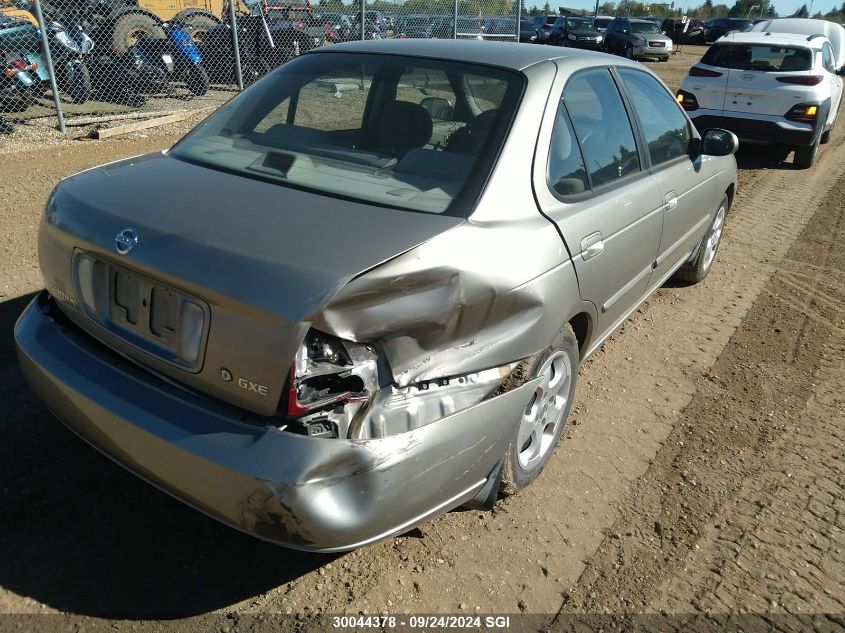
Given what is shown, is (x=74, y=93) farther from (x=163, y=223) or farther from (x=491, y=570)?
(x=491, y=570)

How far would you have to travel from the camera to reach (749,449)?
342 centimetres

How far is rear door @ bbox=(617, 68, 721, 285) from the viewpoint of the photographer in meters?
3.85

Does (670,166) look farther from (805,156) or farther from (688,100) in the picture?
(805,156)

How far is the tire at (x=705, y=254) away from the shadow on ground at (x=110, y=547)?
12.7 feet

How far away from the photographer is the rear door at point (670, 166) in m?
3.85

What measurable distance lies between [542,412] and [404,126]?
1.36 meters

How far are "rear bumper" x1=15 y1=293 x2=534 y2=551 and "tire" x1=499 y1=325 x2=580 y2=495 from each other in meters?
0.25

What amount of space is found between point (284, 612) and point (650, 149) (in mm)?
2964

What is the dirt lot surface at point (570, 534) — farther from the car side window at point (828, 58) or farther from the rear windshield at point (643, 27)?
the rear windshield at point (643, 27)

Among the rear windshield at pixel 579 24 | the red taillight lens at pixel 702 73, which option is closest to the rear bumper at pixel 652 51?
the rear windshield at pixel 579 24

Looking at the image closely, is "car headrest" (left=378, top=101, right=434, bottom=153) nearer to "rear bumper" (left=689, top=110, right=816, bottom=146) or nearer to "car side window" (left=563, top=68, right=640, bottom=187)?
"car side window" (left=563, top=68, right=640, bottom=187)

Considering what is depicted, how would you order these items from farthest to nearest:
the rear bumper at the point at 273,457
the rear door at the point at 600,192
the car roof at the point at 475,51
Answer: the car roof at the point at 475,51 → the rear door at the point at 600,192 → the rear bumper at the point at 273,457

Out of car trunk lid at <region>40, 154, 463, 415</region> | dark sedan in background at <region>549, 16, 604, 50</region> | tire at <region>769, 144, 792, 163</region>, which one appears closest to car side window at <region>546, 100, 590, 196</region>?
car trunk lid at <region>40, 154, 463, 415</region>

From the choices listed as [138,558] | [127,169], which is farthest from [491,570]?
[127,169]
